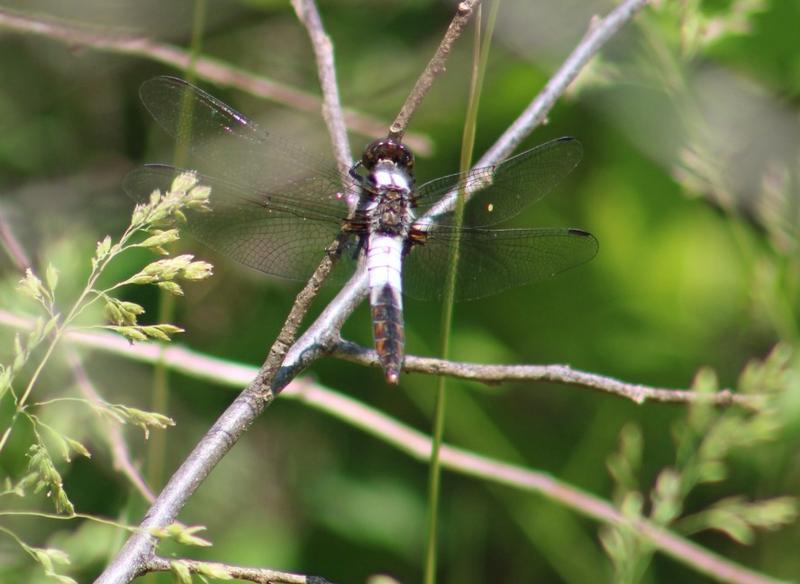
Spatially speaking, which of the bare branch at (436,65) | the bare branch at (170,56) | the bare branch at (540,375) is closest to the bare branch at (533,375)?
the bare branch at (540,375)

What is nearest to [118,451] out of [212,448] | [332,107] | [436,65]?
[212,448]

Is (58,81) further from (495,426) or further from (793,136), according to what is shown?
(793,136)

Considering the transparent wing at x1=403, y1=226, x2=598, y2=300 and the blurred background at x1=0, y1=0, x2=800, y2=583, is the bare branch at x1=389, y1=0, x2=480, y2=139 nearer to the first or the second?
the transparent wing at x1=403, y1=226, x2=598, y2=300

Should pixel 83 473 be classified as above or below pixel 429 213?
below

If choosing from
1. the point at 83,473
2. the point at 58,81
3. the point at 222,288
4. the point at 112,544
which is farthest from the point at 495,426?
the point at 58,81

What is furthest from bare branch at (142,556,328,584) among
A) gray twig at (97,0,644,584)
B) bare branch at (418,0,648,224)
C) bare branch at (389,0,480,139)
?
bare branch at (418,0,648,224)

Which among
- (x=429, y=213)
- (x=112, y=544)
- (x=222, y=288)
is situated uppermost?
(x=222, y=288)

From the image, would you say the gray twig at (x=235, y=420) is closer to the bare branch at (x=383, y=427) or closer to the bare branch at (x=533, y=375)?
the bare branch at (x=533, y=375)
